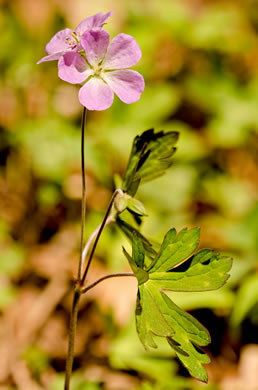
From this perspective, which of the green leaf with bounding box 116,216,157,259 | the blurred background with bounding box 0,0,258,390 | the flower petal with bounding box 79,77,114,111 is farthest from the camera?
the blurred background with bounding box 0,0,258,390

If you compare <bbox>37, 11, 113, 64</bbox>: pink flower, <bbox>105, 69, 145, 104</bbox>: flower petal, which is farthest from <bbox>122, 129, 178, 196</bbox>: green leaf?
<bbox>37, 11, 113, 64</bbox>: pink flower

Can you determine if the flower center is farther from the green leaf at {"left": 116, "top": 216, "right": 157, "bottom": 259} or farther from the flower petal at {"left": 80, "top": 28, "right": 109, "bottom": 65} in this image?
the green leaf at {"left": 116, "top": 216, "right": 157, "bottom": 259}

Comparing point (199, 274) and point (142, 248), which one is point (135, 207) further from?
point (199, 274)

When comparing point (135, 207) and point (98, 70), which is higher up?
point (98, 70)

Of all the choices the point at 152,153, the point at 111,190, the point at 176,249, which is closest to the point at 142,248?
the point at 176,249

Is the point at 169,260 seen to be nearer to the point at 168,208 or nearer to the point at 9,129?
the point at 168,208

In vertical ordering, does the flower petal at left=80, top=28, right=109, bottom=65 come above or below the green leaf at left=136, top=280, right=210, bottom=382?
above
